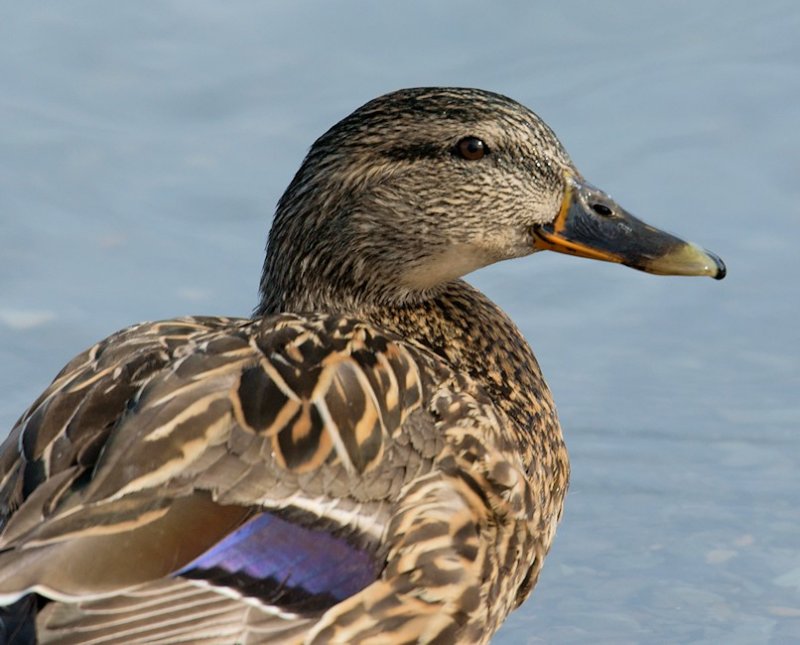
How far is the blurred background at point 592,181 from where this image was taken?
6.66m

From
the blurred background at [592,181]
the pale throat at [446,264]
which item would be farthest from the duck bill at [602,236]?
the blurred background at [592,181]

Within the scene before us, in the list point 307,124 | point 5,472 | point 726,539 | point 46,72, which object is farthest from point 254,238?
point 5,472

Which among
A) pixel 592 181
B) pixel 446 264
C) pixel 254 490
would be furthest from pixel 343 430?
pixel 592 181

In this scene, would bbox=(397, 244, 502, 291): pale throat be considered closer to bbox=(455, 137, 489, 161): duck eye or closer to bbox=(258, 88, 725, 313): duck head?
bbox=(258, 88, 725, 313): duck head

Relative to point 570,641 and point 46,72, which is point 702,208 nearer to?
point 570,641

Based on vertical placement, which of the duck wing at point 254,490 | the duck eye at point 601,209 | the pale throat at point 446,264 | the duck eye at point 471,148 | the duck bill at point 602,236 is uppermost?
the duck eye at point 471,148

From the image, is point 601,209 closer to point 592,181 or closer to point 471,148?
point 471,148

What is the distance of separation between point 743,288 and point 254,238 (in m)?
1.95

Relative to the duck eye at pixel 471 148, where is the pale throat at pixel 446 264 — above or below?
below

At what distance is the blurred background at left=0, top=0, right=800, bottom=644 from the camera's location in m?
6.66

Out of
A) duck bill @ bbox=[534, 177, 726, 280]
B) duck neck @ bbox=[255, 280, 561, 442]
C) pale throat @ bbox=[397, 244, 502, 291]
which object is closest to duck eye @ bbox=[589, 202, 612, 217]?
duck bill @ bbox=[534, 177, 726, 280]

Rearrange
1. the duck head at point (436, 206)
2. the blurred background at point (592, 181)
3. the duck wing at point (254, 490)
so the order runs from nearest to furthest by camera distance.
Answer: the duck wing at point (254, 490) < the duck head at point (436, 206) < the blurred background at point (592, 181)

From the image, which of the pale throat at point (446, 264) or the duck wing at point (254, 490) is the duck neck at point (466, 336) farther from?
the duck wing at point (254, 490)

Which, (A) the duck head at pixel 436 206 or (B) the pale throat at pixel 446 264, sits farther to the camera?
(B) the pale throat at pixel 446 264
